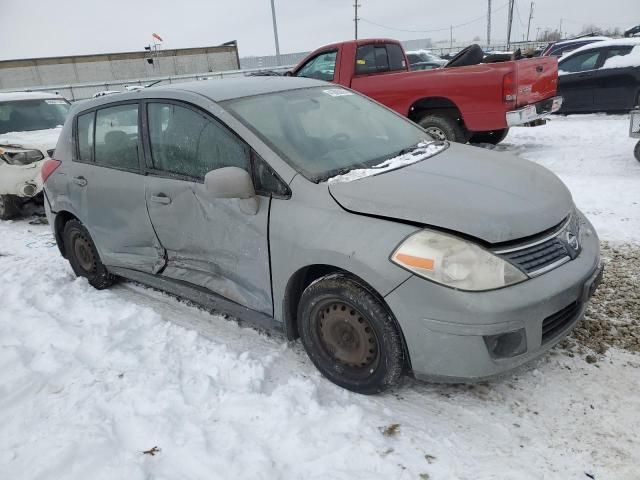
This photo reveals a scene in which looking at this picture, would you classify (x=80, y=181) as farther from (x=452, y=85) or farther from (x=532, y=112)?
(x=532, y=112)

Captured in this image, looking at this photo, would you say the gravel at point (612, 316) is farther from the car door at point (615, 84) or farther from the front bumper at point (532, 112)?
the car door at point (615, 84)

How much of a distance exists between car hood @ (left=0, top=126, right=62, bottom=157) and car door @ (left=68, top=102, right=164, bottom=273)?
2997mm

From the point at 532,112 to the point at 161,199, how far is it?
6057mm

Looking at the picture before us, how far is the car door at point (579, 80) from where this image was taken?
10203 millimetres

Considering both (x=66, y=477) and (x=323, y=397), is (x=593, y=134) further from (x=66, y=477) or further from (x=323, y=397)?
(x=66, y=477)

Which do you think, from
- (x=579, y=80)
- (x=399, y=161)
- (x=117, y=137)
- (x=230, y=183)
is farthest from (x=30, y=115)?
(x=579, y=80)

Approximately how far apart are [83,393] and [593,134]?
30.9 ft

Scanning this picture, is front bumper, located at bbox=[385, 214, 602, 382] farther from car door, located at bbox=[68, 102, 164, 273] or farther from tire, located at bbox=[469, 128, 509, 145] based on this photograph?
tire, located at bbox=[469, 128, 509, 145]

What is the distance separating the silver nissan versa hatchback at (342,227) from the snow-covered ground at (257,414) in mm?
275

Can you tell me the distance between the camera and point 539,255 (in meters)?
2.43

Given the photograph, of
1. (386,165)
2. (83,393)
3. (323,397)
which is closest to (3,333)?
(83,393)

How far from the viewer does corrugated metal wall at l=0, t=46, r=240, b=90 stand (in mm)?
35562

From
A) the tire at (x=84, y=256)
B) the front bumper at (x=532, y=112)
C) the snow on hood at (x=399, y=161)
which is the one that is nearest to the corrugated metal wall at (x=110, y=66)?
the front bumper at (x=532, y=112)

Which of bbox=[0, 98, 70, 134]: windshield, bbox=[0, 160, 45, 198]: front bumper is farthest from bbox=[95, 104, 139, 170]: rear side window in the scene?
bbox=[0, 98, 70, 134]: windshield
